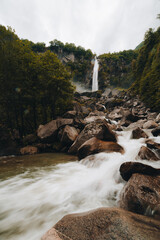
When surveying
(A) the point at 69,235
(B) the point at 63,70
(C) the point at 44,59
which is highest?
(C) the point at 44,59

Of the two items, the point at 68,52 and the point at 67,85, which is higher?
the point at 68,52

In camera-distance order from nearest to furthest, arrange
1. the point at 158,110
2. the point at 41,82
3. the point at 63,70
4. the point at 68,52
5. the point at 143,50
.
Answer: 1. the point at 41,82
2. the point at 63,70
3. the point at 158,110
4. the point at 143,50
5. the point at 68,52

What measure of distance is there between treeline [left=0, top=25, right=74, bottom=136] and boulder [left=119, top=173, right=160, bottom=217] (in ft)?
48.0

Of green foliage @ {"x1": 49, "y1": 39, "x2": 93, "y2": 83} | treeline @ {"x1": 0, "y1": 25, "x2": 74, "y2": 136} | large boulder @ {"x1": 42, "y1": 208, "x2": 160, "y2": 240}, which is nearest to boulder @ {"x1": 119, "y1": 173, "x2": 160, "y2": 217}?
large boulder @ {"x1": 42, "y1": 208, "x2": 160, "y2": 240}

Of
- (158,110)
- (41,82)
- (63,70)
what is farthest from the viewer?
(158,110)

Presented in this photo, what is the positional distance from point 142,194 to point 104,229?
5.09 ft

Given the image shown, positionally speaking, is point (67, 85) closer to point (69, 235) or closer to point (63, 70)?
point (63, 70)

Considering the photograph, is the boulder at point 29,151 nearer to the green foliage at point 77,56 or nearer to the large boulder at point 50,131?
the large boulder at point 50,131

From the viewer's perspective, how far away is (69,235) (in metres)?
1.78

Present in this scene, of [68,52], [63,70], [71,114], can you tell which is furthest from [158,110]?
[68,52]

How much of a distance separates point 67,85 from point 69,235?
1719 cm

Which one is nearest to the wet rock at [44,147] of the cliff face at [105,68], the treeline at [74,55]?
the cliff face at [105,68]

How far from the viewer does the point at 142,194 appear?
2.80 metres

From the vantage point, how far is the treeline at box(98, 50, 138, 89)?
85812 mm
